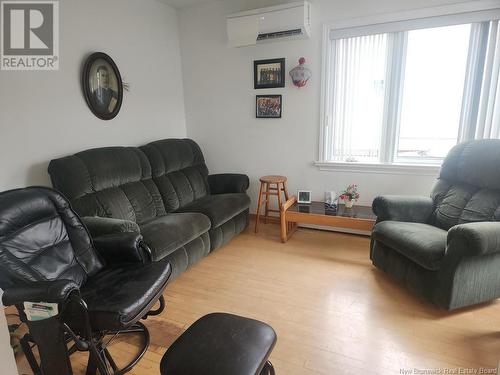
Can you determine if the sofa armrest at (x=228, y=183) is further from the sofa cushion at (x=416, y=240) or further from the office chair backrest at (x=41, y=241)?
the office chair backrest at (x=41, y=241)

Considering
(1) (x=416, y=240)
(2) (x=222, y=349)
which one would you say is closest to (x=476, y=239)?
(1) (x=416, y=240)

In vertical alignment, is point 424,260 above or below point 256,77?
below

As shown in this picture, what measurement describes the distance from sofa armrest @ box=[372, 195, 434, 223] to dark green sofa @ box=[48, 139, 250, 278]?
141 centimetres

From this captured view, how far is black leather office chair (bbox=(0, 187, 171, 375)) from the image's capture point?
142 centimetres

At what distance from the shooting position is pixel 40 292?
1.40 m

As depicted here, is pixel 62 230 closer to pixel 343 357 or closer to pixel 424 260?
pixel 343 357

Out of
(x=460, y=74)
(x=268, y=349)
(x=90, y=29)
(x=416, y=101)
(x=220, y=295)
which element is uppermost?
(x=90, y=29)

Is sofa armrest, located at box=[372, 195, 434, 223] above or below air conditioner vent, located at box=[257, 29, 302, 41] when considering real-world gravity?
below

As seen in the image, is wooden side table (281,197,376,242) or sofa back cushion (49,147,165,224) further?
wooden side table (281,197,376,242)

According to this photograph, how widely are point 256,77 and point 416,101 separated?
173cm

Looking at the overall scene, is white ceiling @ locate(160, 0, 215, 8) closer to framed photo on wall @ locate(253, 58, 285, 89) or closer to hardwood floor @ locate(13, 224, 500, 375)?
framed photo on wall @ locate(253, 58, 285, 89)

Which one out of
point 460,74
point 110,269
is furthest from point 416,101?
point 110,269

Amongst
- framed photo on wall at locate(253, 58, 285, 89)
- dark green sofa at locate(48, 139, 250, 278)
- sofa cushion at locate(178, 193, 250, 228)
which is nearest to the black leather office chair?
dark green sofa at locate(48, 139, 250, 278)

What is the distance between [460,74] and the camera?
2.91 metres
